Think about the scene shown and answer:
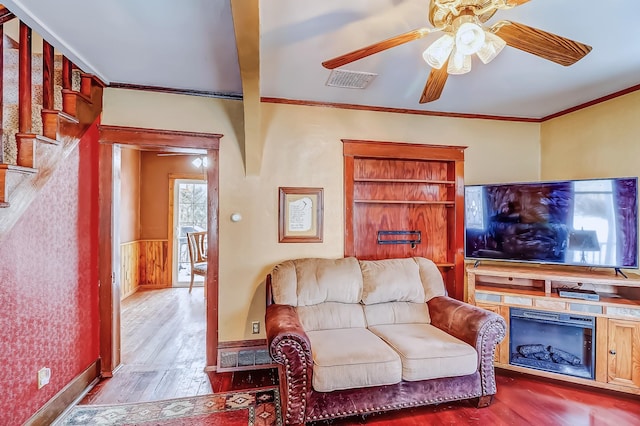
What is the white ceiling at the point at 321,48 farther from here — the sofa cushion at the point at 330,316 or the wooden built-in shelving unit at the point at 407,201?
the sofa cushion at the point at 330,316

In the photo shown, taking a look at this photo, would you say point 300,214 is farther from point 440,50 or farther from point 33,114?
Result: point 33,114

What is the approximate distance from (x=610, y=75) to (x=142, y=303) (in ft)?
20.4

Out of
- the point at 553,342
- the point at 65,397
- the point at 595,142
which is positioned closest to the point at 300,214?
the point at 65,397

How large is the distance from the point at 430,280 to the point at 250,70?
2.40 m

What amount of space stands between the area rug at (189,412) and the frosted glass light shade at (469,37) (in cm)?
252

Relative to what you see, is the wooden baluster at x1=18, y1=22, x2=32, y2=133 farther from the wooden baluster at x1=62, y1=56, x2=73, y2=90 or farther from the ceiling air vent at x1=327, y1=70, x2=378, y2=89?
the ceiling air vent at x1=327, y1=70, x2=378, y2=89

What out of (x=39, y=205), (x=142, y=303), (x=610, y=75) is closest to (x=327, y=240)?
(x=39, y=205)

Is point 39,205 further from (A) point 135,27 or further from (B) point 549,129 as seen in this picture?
(B) point 549,129

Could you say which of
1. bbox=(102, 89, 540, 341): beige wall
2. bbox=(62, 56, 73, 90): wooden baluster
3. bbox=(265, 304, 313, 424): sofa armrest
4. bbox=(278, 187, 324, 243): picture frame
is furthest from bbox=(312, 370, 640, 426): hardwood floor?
bbox=(62, 56, 73, 90): wooden baluster

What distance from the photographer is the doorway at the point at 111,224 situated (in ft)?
9.16

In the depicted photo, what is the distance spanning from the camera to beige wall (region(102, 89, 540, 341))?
293cm

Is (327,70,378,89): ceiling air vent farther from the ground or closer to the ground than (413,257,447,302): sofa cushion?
farther from the ground

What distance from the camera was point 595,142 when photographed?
309 cm

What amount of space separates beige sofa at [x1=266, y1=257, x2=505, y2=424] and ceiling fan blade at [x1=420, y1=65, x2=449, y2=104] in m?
1.56
